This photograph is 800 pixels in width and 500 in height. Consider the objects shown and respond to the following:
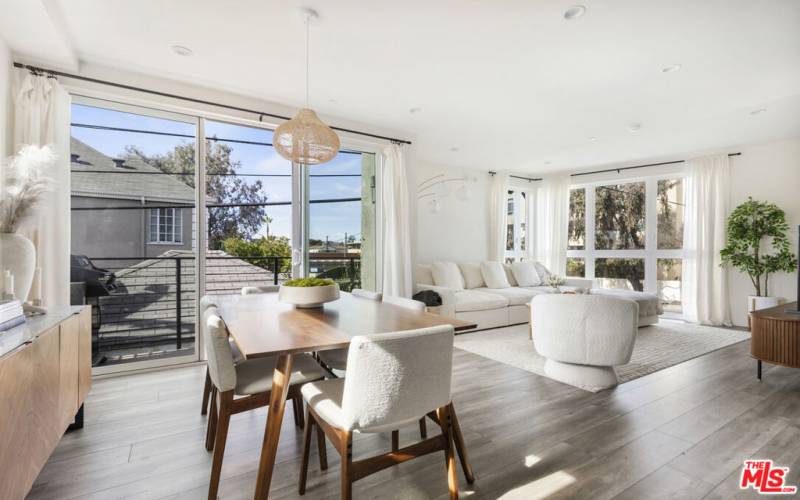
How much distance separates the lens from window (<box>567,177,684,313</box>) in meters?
6.03

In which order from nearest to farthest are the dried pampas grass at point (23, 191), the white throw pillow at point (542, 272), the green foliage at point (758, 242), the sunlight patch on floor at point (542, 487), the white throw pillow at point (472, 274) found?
the sunlight patch on floor at point (542, 487)
the dried pampas grass at point (23, 191)
the green foliage at point (758, 242)
the white throw pillow at point (472, 274)
the white throw pillow at point (542, 272)

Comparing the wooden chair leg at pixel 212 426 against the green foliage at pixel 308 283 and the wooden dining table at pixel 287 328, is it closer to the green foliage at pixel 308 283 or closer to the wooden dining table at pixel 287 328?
the wooden dining table at pixel 287 328

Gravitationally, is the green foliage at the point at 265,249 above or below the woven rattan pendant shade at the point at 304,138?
below

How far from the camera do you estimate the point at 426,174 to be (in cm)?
627

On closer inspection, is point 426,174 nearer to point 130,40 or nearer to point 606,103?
point 606,103

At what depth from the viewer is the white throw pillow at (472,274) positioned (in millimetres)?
5941

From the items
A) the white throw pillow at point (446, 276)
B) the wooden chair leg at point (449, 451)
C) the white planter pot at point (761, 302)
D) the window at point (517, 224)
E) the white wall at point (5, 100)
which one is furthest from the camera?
the window at point (517, 224)

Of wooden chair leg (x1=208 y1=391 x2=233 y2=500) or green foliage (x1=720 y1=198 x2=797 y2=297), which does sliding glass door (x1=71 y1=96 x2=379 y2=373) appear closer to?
wooden chair leg (x1=208 y1=391 x2=233 y2=500)

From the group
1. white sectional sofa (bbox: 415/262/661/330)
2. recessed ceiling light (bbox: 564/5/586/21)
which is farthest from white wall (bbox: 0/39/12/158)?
white sectional sofa (bbox: 415/262/661/330)

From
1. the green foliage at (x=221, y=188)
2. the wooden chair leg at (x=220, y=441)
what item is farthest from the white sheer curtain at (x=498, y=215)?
the wooden chair leg at (x=220, y=441)

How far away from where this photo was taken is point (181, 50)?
282 cm

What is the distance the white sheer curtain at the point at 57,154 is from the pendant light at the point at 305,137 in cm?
186

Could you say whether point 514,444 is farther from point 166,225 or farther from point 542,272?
point 542,272

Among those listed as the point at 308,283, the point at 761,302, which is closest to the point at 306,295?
the point at 308,283
